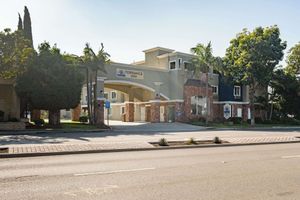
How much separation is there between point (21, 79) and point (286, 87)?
121 ft

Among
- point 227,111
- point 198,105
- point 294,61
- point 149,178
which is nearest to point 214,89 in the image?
point 198,105

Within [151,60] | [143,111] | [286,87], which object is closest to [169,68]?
[151,60]

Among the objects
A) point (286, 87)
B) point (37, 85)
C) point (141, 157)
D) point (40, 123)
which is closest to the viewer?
point (141, 157)

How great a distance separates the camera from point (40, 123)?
1404 inches

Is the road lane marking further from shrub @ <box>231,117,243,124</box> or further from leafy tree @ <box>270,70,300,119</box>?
leafy tree @ <box>270,70,300,119</box>

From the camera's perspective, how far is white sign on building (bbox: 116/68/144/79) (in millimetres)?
44094

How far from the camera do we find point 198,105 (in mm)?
51406

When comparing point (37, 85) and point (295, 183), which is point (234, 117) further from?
point (295, 183)

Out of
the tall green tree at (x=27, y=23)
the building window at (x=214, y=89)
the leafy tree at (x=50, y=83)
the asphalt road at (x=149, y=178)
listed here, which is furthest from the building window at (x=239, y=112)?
the asphalt road at (x=149, y=178)

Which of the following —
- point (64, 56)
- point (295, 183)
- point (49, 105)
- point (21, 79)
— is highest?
point (64, 56)

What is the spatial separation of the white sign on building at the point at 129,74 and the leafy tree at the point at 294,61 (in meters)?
24.7

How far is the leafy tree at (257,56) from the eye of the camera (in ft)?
156

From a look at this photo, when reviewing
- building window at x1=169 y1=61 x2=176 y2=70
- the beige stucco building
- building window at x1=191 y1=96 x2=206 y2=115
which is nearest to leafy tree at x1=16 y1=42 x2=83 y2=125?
the beige stucco building

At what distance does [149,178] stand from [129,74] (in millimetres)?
36697
